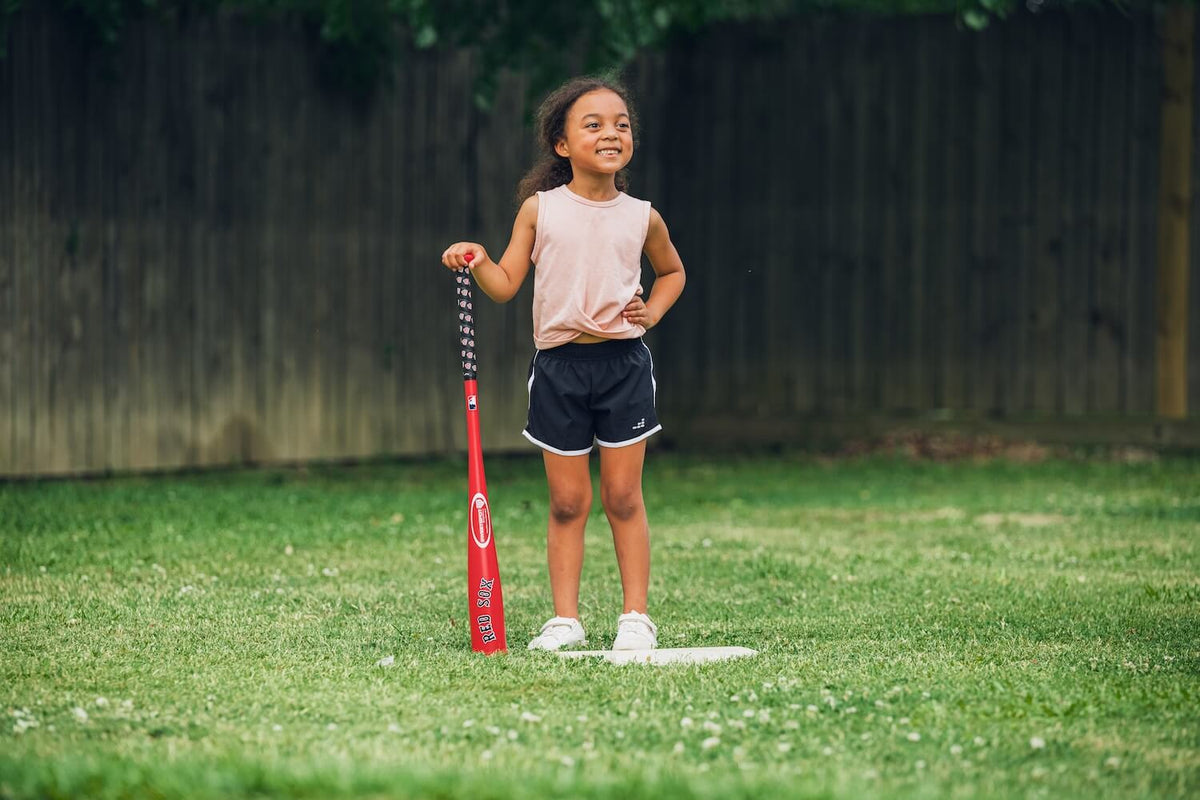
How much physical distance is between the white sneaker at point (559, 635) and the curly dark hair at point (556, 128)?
4.38 ft

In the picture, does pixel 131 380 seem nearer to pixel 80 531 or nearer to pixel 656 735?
pixel 80 531

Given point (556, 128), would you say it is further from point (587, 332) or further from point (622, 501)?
point (622, 501)

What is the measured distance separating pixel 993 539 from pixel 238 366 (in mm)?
4783

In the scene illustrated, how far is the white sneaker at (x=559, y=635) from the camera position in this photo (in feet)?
16.6

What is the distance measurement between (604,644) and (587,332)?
38.1 inches

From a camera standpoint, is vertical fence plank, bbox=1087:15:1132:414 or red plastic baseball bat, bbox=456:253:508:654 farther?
vertical fence plank, bbox=1087:15:1132:414

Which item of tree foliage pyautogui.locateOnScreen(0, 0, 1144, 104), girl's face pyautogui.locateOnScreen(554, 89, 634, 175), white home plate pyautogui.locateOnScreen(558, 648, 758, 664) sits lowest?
white home plate pyautogui.locateOnScreen(558, 648, 758, 664)

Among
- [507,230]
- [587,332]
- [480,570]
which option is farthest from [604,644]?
[507,230]

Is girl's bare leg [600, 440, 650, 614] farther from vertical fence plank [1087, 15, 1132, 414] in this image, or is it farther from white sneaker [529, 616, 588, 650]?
vertical fence plank [1087, 15, 1132, 414]

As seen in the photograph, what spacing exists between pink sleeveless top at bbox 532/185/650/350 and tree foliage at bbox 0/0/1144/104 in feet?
12.8

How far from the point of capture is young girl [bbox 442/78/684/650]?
5.12 m

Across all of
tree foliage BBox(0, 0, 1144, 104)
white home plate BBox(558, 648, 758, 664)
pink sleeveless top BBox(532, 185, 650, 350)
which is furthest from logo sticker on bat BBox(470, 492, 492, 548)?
tree foliage BBox(0, 0, 1144, 104)

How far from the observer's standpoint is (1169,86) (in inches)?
430

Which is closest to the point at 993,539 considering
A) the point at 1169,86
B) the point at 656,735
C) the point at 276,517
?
the point at 276,517
